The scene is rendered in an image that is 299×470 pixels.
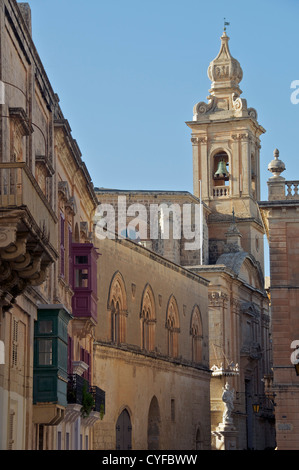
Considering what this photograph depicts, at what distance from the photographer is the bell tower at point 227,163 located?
6462 centimetres

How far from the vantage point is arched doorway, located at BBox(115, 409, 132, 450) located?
3884 centimetres

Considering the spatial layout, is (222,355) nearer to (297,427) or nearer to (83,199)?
(297,427)

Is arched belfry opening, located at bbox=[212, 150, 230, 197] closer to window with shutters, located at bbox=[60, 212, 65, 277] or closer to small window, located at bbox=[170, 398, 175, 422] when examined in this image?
small window, located at bbox=[170, 398, 175, 422]

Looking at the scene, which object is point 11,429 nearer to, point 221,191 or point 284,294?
point 284,294

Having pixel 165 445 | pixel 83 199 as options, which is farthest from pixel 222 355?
pixel 83 199

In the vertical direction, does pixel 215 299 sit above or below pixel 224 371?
above

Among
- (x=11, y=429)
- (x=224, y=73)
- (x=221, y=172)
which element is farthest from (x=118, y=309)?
(x=224, y=73)

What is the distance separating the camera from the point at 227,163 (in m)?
66.2

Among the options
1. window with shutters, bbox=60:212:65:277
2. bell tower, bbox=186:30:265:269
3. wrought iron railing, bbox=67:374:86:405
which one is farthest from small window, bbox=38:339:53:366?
bell tower, bbox=186:30:265:269

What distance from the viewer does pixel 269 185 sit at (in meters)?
39.7

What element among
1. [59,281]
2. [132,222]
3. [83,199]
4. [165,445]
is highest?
[132,222]

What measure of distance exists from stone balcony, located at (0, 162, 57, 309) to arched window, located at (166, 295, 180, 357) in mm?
28106

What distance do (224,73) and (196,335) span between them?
22419 mm

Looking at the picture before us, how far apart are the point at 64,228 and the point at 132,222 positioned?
33.9m
